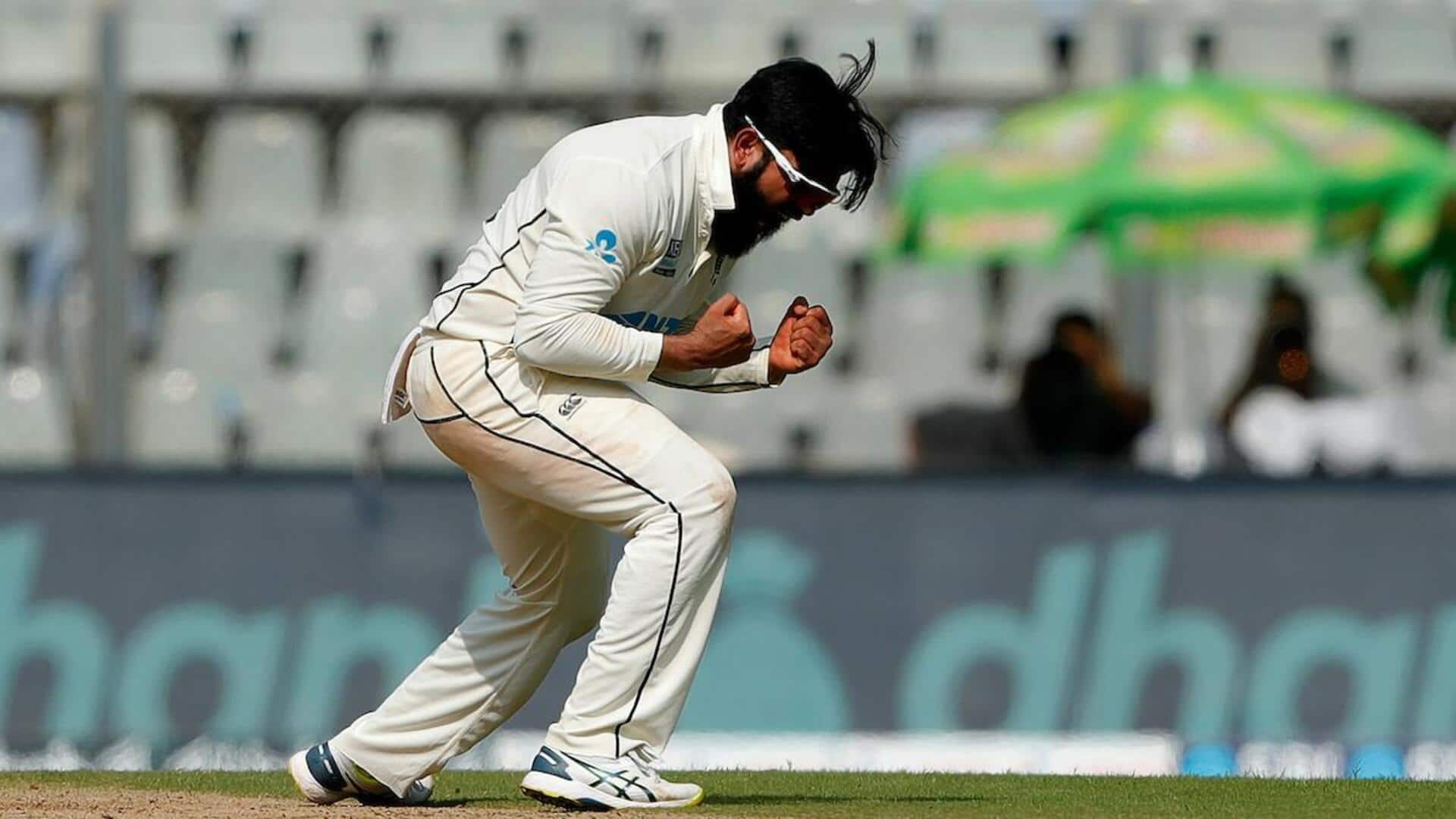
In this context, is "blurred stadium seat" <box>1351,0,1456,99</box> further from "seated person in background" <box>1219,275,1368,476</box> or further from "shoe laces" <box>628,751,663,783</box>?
"shoe laces" <box>628,751,663,783</box>

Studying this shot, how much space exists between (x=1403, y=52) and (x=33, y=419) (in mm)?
6777

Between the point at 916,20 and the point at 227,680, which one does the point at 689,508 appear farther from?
the point at 916,20

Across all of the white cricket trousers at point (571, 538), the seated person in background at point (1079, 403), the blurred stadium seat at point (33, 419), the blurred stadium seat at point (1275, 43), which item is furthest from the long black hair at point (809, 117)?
the blurred stadium seat at point (1275, 43)

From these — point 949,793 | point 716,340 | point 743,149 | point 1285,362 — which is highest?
point 743,149

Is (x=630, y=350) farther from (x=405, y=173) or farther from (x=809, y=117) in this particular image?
(x=405, y=173)

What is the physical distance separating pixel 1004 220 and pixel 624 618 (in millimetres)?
5588

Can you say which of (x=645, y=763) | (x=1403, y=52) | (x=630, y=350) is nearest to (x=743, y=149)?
(x=630, y=350)

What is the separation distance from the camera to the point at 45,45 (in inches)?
448

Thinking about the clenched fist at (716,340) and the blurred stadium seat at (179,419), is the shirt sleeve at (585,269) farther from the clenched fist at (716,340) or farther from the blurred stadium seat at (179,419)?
the blurred stadium seat at (179,419)

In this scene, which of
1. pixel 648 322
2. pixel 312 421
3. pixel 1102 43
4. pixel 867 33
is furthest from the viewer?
pixel 867 33

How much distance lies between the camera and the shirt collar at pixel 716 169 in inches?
201

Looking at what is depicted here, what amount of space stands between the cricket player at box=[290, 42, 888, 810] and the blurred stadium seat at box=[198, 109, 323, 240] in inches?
265

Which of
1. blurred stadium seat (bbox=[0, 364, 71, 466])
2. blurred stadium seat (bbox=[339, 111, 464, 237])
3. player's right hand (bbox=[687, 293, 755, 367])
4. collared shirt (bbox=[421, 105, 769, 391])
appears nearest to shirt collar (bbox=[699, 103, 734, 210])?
collared shirt (bbox=[421, 105, 769, 391])

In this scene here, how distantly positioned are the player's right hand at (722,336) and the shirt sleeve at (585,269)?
95 mm
